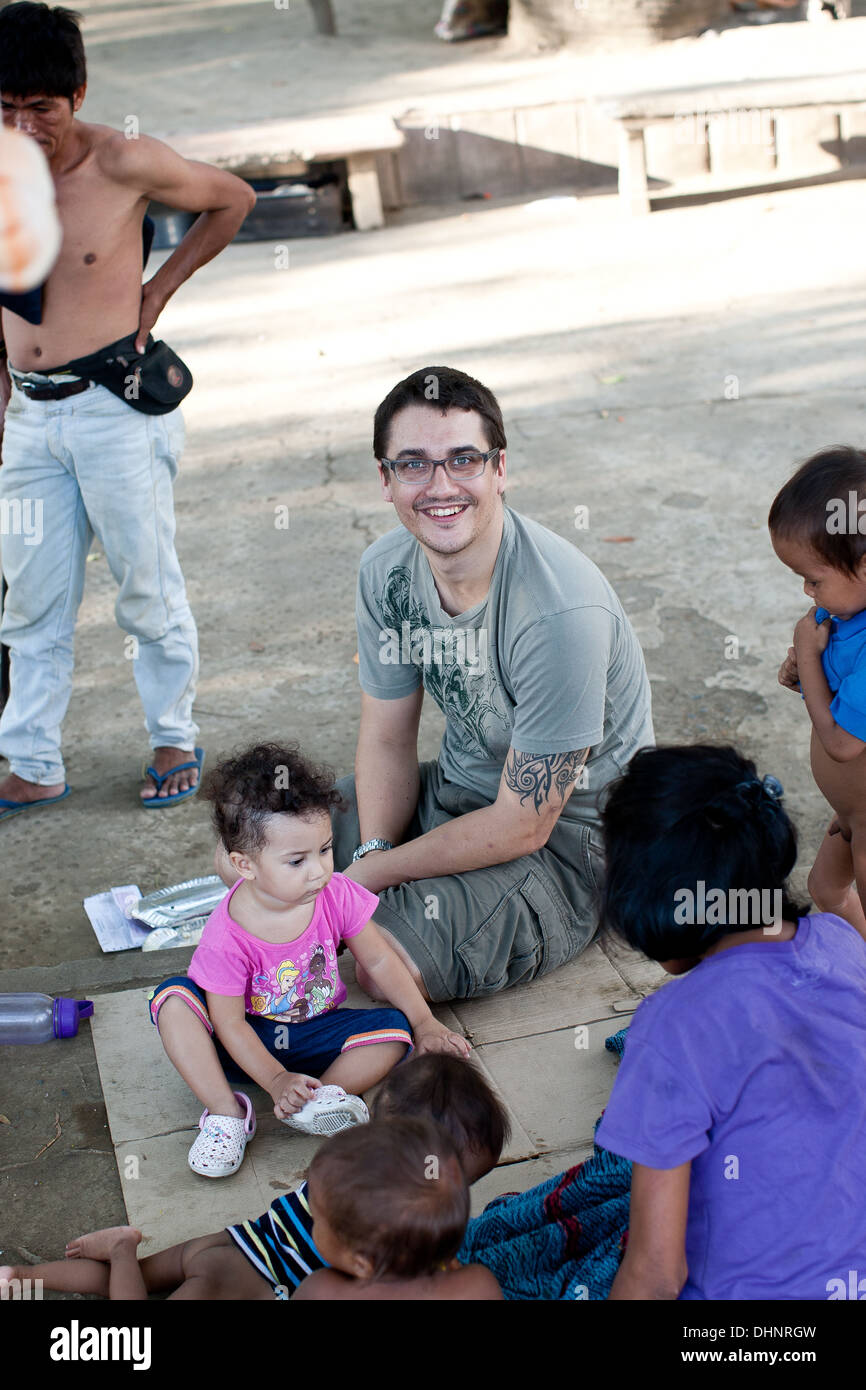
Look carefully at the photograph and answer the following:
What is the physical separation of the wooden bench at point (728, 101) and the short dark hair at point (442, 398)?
18.7ft

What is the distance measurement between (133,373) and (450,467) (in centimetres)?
118

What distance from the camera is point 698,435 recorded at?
5590 millimetres

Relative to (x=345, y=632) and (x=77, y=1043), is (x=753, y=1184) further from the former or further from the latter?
(x=345, y=632)

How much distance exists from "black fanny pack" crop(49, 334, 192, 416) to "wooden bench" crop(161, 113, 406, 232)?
16.0ft

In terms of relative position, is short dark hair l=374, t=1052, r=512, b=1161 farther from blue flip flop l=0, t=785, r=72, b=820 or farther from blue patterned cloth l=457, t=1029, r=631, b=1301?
blue flip flop l=0, t=785, r=72, b=820

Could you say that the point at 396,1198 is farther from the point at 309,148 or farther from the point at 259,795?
the point at 309,148

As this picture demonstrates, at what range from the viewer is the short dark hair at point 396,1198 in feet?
5.41

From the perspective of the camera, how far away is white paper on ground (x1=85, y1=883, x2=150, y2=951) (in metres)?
3.11

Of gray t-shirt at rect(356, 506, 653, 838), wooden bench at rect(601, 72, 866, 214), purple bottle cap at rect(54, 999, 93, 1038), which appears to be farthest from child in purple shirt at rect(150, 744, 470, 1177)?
wooden bench at rect(601, 72, 866, 214)

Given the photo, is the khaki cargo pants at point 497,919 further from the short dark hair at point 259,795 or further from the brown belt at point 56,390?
the brown belt at point 56,390

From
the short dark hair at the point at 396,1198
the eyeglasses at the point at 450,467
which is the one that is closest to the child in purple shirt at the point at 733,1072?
the short dark hair at the point at 396,1198

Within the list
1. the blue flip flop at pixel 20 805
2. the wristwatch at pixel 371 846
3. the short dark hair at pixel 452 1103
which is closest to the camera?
the short dark hair at pixel 452 1103

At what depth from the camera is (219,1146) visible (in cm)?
235

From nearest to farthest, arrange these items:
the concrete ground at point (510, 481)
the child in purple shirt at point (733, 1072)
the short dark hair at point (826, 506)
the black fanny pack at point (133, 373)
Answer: the child in purple shirt at point (733, 1072) → the short dark hair at point (826, 506) → the concrete ground at point (510, 481) → the black fanny pack at point (133, 373)
